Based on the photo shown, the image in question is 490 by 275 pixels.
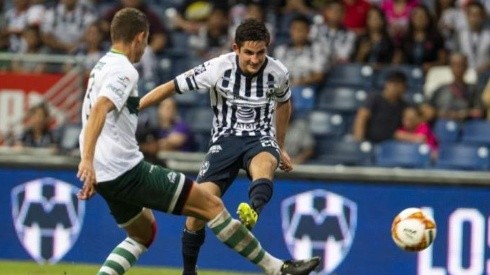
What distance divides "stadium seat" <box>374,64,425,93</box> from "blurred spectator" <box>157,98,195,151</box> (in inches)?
97.0

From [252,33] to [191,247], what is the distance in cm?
168

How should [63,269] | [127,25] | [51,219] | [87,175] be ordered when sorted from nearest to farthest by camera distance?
1. [87,175]
2. [127,25]
3. [63,269]
4. [51,219]

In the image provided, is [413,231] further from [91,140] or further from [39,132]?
[39,132]

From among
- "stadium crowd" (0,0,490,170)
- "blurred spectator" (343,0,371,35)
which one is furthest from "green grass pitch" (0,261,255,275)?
"blurred spectator" (343,0,371,35)

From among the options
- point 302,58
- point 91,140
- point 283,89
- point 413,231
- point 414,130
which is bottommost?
point 413,231

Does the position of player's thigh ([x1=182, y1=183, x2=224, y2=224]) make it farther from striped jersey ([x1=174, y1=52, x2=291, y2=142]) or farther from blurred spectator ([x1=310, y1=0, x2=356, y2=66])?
blurred spectator ([x1=310, y1=0, x2=356, y2=66])

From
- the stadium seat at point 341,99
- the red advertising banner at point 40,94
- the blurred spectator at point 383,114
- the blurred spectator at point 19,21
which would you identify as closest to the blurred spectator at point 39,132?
the red advertising banner at point 40,94

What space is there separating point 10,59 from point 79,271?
519cm

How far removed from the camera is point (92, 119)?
9234 millimetres

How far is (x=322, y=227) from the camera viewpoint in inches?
562

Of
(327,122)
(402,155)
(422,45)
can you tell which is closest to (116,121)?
(402,155)

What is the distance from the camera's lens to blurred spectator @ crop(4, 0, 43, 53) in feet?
61.6

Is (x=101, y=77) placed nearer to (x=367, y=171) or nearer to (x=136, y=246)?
(x=136, y=246)

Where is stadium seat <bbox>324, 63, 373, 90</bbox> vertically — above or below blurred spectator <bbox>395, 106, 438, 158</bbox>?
above
